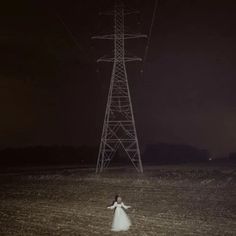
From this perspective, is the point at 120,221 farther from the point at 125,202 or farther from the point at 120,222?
the point at 125,202

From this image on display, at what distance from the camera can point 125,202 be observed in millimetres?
25969

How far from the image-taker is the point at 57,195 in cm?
2984

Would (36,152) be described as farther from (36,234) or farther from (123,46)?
(36,234)

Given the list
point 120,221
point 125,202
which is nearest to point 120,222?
point 120,221

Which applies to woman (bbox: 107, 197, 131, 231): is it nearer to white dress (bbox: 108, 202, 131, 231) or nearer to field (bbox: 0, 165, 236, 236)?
white dress (bbox: 108, 202, 131, 231)

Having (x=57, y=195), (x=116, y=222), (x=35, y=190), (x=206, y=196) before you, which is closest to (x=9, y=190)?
(x=35, y=190)

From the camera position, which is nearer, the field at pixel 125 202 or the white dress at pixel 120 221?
the white dress at pixel 120 221

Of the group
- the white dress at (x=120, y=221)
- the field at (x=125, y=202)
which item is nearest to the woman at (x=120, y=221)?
the white dress at (x=120, y=221)

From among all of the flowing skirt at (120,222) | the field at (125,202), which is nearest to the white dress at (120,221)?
the flowing skirt at (120,222)

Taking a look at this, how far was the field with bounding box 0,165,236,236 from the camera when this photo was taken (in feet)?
59.8

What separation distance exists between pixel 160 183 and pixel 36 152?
176ft

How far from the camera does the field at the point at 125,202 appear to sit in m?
18.2

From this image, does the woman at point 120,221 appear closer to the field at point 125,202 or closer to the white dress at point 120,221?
the white dress at point 120,221

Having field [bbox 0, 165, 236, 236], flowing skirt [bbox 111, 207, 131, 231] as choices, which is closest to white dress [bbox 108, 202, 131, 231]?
flowing skirt [bbox 111, 207, 131, 231]
